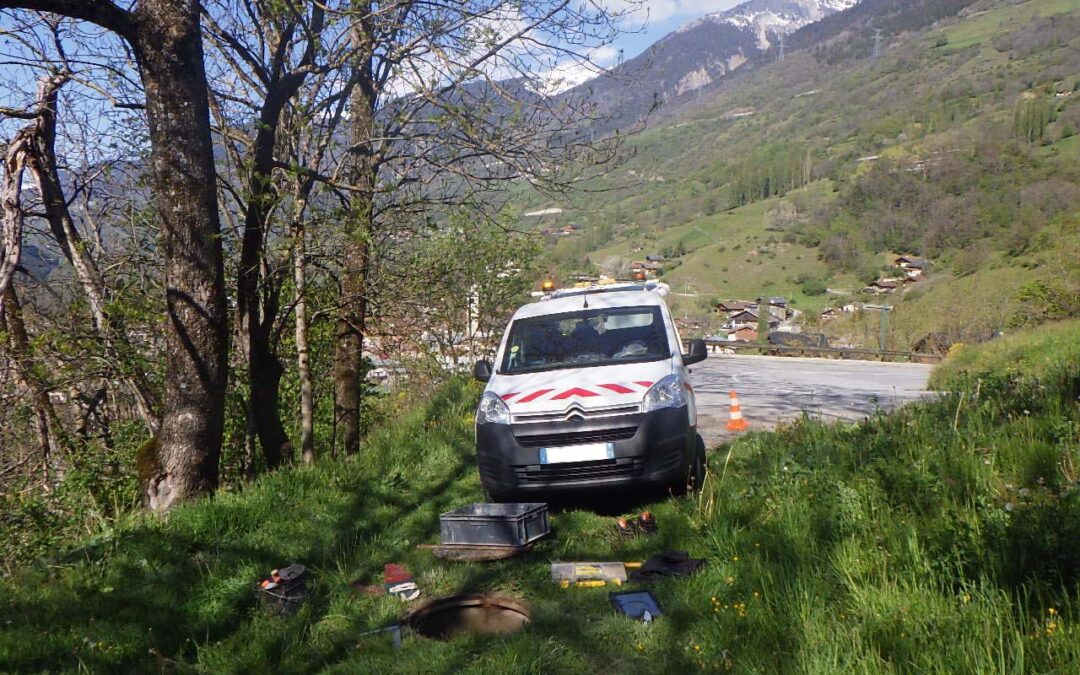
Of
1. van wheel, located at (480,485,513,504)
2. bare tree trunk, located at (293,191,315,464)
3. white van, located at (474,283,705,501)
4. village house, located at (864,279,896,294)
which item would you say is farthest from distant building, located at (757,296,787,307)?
van wheel, located at (480,485,513,504)

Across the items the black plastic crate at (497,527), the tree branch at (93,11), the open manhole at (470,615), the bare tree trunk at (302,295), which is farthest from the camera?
the bare tree trunk at (302,295)

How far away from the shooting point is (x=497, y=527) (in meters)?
5.57

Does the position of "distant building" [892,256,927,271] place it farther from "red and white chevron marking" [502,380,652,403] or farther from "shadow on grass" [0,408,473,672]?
"shadow on grass" [0,408,473,672]

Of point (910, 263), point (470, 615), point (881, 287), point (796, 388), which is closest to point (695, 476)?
point (470, 615)

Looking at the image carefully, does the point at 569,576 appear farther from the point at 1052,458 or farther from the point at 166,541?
the point at 1052,458

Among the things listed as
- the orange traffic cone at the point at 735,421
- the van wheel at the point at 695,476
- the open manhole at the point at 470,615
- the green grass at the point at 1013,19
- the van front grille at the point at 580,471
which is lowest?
the orange traffic cone at the point at 735,421

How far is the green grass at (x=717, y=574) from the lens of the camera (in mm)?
3330

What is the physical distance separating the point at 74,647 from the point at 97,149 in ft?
25.4

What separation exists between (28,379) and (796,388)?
15.9 m

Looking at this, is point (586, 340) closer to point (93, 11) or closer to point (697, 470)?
point (697, 470)

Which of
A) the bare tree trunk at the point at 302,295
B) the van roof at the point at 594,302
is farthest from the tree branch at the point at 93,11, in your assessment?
the van roof at the point at 594,302

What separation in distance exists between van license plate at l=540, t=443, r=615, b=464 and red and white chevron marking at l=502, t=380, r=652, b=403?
419 millimetres

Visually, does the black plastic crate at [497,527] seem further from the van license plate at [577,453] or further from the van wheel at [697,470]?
the van wheel at [697,470]

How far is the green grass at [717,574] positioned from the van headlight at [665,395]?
757mm
